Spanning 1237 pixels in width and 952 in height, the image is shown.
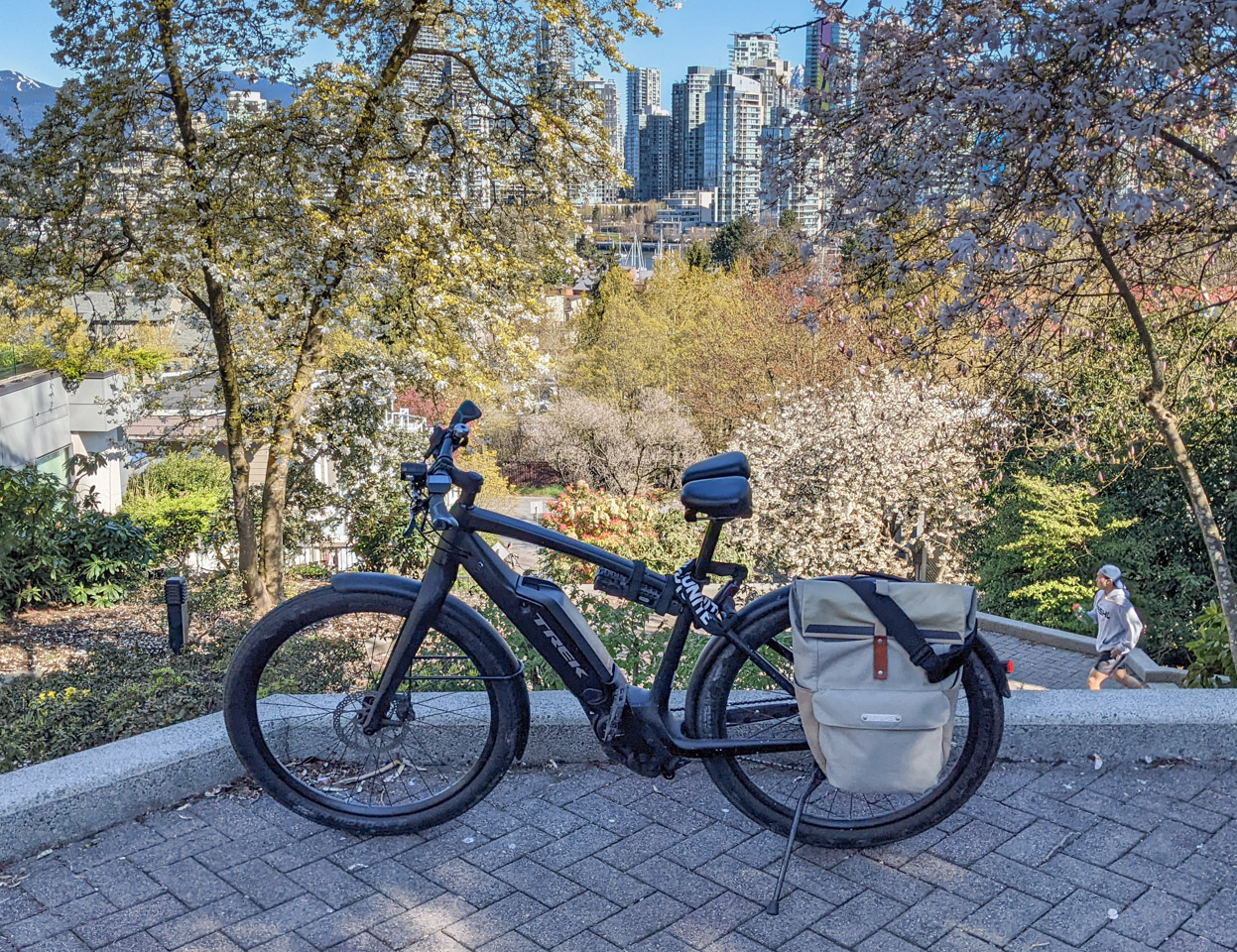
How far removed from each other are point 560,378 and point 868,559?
20.7 meters

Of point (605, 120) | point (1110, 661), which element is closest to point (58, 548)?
point (605, 120)

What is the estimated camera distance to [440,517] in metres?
2.79

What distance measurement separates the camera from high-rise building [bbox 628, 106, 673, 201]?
115531mm

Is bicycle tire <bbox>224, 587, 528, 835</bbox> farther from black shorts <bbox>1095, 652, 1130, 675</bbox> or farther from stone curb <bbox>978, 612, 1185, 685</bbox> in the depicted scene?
stone curb <bbox>978, 612, 1185, 685</bbox>

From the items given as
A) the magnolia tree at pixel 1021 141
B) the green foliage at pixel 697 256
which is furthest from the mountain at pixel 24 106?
the green foliage at pixel 697 256

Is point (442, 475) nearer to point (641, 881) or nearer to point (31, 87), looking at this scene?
point (641, 881)

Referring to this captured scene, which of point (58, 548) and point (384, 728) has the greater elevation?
point (384, 728)

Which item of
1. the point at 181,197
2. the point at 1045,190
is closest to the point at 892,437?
the point at 181,197

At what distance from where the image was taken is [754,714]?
2.96 metres

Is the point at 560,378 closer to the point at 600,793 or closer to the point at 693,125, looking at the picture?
the point at 600,793

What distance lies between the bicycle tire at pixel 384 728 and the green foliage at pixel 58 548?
7570mm

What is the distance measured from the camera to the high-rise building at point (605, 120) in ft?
38.4

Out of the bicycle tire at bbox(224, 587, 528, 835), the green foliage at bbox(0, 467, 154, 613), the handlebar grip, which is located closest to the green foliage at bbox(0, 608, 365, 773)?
the bicycle tire at bbox(224, 587, 528, 835)

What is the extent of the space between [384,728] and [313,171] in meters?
8.73
